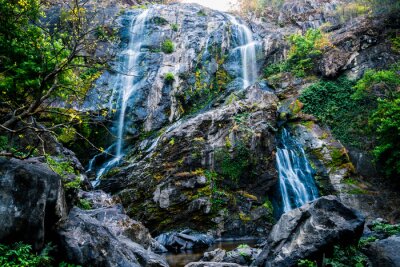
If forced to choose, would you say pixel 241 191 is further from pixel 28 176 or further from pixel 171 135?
pixel 28 176

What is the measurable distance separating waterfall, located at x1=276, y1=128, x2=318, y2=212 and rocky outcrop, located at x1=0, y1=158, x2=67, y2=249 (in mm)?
13168

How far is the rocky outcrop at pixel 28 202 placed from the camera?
564 cm

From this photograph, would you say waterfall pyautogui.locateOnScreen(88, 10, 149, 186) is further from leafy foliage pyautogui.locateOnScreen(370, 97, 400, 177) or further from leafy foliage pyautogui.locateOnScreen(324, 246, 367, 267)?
leafy foliage pyautogui.locateOnScreen(370, 97, 400, 177)

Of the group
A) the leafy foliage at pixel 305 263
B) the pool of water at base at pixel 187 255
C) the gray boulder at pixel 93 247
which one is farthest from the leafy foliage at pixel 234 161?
the gray boulder at pixel 93 247

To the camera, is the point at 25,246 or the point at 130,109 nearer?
the point at 25,246

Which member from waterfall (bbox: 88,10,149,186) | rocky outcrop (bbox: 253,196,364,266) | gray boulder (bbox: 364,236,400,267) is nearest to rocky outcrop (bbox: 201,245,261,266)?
rocky outcrop (bbox: 253,196,364,266)

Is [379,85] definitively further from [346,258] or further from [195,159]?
[346,258]

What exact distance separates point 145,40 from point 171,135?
→ 541 inches

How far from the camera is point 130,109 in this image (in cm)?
2214

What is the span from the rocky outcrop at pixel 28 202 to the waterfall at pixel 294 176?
43.2 feet

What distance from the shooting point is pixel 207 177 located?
16.6m

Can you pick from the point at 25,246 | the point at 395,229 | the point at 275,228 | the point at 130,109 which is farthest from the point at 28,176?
the point at 130,109

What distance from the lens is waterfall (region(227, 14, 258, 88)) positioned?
84.8 feet

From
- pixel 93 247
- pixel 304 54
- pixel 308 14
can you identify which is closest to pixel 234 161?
pixel 93 247
